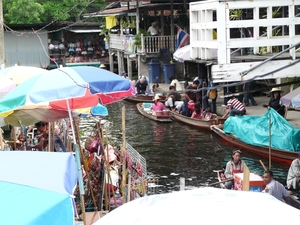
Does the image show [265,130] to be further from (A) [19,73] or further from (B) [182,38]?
(B) [182,38]

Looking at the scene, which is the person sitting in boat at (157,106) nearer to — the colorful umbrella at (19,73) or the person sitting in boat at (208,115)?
the person sitting in boat at (208,115)

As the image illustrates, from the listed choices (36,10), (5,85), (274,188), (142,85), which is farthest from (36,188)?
(36,10)

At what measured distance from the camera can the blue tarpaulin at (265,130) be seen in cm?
1582

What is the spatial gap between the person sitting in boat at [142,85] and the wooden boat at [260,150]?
907 cm

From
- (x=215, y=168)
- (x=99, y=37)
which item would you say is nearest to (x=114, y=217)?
(x=215, y=168)

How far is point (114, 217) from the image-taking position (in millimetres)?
4961

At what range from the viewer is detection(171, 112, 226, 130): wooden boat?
67.8ft

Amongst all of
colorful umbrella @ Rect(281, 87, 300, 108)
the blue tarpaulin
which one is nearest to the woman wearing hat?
the blue tarpaulin

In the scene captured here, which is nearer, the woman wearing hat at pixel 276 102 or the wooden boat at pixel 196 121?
the woman wearing hat at pixel 276 102

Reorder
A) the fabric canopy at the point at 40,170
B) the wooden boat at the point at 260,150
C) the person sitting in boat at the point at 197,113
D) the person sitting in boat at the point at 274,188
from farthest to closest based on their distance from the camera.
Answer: the person sitting in boat at the point at 197,113 → the wooden boat at the point at 260,150 → the person sitting in boat at the point at 274,188 → the fabric canopy at the point at 40,170

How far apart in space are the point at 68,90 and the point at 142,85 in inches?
795

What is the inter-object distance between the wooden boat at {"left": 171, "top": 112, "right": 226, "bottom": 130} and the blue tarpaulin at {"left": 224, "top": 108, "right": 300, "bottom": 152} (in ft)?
5.47

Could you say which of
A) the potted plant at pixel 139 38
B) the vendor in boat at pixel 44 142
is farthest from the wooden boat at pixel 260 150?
the potted plant at pixel 139 38

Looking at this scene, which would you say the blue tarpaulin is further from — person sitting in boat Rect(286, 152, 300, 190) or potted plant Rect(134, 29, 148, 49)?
potted plant Rect(134, 29, 148, 49)
